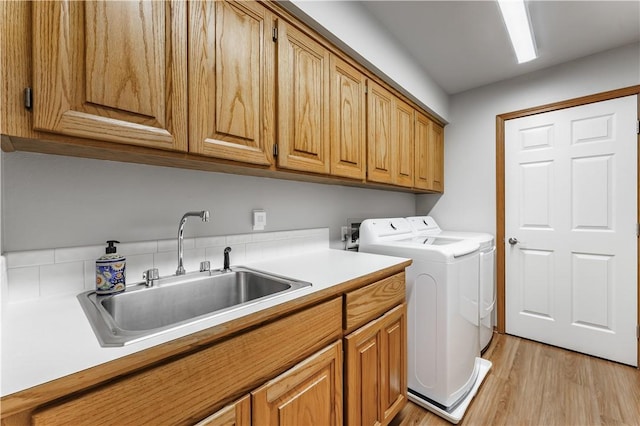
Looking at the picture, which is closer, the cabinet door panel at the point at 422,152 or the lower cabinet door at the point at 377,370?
the lower cabinet door at the point at 377,370

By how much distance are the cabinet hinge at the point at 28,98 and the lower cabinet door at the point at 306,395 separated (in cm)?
96

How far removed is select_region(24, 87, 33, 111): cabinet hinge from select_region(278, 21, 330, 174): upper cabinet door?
793mm

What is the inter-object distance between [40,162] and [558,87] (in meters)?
3.46

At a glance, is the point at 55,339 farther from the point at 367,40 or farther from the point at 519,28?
the point at 519,28

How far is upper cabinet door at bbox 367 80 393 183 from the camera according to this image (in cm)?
185

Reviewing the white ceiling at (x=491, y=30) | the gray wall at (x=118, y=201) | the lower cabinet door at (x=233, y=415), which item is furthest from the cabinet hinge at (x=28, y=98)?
the white ceiling at (x=491, y=30)

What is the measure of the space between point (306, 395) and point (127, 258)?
865mm

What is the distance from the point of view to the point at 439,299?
163cm

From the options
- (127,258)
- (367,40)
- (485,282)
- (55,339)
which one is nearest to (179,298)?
(127,258)

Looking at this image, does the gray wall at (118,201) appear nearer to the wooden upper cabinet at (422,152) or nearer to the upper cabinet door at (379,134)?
the upper cabinet door at (379,134)

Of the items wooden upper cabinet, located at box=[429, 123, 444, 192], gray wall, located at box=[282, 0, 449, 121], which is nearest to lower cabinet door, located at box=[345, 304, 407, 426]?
gray wall, located at box=[282, 0, 449, 121]

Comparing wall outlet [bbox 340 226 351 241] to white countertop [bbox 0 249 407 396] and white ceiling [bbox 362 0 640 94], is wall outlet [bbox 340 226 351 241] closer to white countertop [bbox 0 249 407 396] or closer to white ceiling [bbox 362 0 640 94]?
white countertop [bbox 0 249 407 396]

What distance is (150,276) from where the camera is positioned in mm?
1111

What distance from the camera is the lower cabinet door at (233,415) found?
72cm
